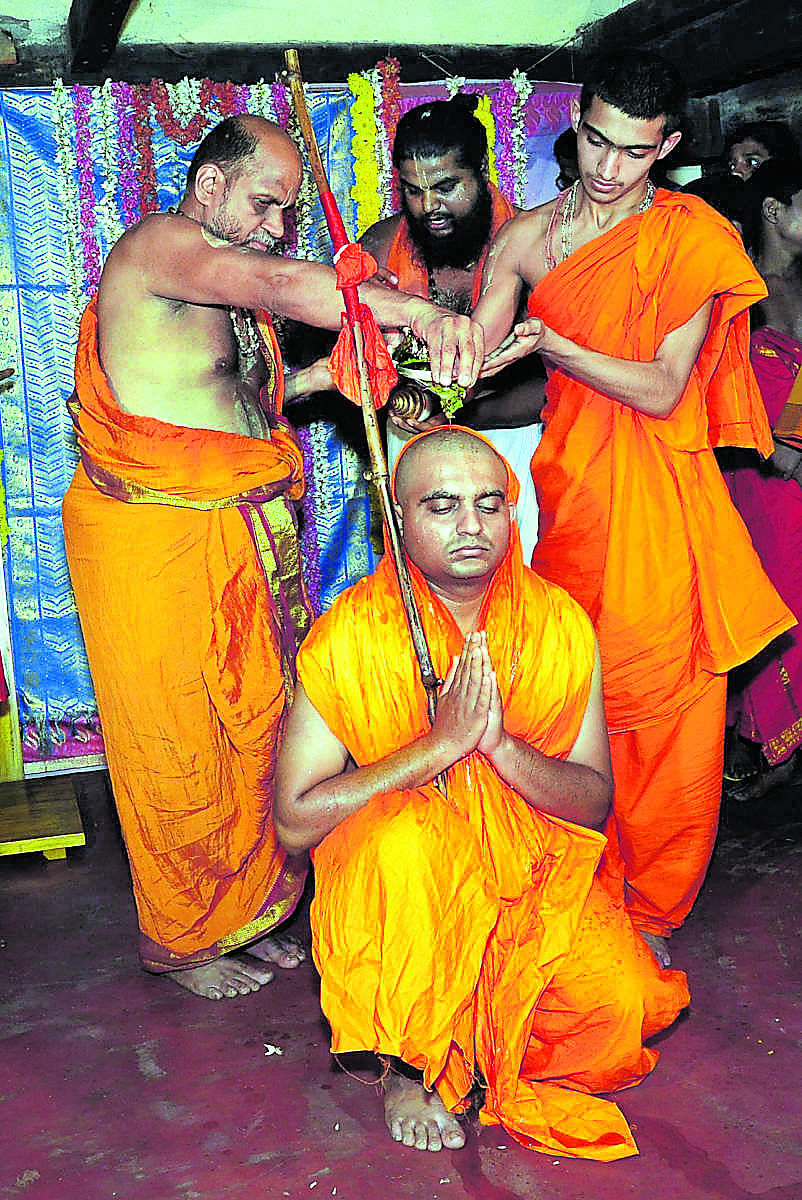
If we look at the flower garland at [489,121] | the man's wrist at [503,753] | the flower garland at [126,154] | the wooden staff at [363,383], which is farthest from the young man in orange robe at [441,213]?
the man's wrist at [503,753]

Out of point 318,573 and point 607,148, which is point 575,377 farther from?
point 318,573

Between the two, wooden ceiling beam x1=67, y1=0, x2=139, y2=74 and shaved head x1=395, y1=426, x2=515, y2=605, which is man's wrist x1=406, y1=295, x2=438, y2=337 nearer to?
shaved head x1=395, y1=426, x2=515, y2=605

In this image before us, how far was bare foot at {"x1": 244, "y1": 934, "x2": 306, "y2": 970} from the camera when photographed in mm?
3670

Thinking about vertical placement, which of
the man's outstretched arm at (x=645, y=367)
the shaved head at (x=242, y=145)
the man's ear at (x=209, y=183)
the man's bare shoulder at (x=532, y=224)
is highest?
the shaved head at (x=242, y=145)

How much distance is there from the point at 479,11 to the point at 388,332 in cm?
300

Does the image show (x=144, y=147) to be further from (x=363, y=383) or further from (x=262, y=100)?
(x=363, y=383)

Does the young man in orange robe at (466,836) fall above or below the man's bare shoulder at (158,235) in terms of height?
below

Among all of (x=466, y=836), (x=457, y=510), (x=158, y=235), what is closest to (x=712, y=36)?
(x=158, y=235)

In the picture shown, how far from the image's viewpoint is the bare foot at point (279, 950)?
3670 millimetres

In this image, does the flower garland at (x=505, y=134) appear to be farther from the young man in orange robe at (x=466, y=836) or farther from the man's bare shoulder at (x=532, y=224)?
the young man in orange robe at (x=466, y=836)

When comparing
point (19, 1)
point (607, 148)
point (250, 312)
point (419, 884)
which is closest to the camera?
point (419, 884)

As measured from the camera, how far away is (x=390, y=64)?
16.4 ft

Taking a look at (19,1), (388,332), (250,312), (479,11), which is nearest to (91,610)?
(250,312)

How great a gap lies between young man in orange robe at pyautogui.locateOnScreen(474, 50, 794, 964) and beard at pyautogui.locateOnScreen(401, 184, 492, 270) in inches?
22.8
